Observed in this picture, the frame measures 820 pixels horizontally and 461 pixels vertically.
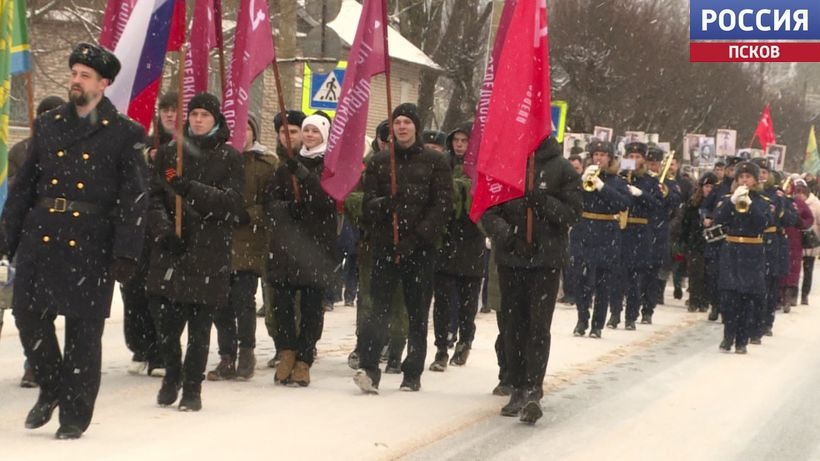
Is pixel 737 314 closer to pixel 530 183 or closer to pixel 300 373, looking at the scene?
pixel 300 373

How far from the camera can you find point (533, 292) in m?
10.9

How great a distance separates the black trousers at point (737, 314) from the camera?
55.3 ft

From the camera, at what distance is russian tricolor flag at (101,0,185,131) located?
11.1 meters

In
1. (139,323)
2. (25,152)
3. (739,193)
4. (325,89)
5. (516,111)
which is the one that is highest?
(325,89)

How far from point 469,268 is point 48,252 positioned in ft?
16.4

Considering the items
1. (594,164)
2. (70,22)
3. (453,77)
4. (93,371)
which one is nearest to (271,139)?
(453,77)

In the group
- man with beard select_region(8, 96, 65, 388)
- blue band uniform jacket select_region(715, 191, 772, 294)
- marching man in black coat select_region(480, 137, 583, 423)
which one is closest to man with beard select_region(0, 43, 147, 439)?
man with beard select_region(8, 96, 65, 388)

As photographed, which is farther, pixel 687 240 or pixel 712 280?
pixel 687 240

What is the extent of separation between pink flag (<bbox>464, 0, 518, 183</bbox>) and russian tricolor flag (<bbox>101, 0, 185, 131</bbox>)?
7.06 feet

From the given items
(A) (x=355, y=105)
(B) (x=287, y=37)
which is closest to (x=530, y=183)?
(A) (x=355, y=105)

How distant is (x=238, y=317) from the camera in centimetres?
1233

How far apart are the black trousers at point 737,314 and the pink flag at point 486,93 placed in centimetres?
509

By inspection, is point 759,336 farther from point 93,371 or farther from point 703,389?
point 93,371

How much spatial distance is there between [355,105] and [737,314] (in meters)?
6.47
